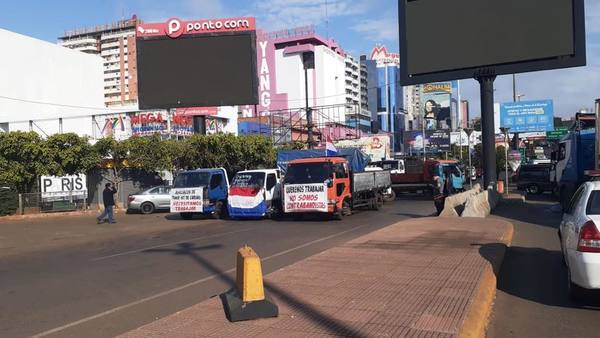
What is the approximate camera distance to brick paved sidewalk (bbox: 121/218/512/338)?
582cm

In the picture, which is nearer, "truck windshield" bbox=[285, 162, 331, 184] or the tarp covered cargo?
"truck windshield" bbox=[285, 162, 331, 184]

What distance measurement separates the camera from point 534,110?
2108 inches

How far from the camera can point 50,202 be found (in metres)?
29.9

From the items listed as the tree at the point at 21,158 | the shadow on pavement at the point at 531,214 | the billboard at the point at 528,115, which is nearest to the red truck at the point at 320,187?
the shadow on pavement at the point at 531,214

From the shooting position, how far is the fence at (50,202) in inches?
1148

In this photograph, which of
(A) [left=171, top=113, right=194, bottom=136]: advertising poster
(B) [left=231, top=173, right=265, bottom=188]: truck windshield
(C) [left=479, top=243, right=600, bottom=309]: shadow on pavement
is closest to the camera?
(C) [left=479, top=243, right=600, bottom=309]: shadow on pavement

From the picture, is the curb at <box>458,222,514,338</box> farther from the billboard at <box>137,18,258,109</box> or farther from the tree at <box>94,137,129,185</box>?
the billboard at <box>137,18,258,109</box>

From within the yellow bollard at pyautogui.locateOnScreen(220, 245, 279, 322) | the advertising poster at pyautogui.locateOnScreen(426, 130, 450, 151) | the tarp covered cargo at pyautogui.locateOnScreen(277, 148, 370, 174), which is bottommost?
the yellow bollard at pyautogui.locateOnScreen(220, 245, 279, 322)

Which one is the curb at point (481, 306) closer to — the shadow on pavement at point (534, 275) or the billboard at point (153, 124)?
the shadow on pavement at point (534, 275)

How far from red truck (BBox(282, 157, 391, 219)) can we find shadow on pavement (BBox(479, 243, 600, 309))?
9074mm

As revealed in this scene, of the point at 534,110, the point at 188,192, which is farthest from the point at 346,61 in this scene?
the point at 188,192

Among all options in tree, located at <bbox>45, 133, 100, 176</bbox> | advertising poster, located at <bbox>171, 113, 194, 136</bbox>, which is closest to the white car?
tree, located at <bbox>45, 133, 100, 176</bbox>

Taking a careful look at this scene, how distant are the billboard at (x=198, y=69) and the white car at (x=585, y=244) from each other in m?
32.1

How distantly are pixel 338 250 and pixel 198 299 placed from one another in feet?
12.5
